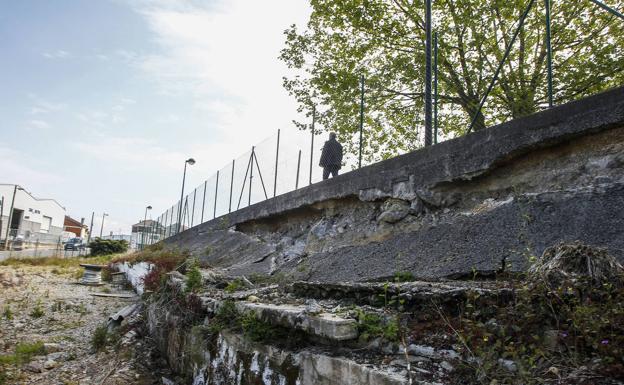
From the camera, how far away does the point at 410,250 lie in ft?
11.0

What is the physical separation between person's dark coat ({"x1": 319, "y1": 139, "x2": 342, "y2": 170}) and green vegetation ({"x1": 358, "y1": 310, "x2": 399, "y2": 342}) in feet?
15.2

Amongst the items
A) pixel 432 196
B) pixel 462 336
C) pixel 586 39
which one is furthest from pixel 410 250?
pixel 586 39

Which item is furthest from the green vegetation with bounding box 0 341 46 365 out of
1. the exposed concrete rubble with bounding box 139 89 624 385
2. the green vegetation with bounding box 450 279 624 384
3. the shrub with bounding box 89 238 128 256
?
the shrub with bounding box 89 238 128 256

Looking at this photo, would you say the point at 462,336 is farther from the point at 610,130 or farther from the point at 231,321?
the point at 231,321

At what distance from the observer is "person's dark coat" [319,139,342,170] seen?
687cm

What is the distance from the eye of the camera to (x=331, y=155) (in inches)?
276

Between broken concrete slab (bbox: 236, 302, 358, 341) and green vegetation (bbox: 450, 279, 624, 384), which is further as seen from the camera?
broken concrete slab (bbox: 236, 302, 358, 341)

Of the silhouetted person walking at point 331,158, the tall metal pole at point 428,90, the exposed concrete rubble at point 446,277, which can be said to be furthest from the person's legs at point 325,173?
the tall metal pole at point 428,90

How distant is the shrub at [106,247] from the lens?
28875 mm

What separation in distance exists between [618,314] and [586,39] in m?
9.90

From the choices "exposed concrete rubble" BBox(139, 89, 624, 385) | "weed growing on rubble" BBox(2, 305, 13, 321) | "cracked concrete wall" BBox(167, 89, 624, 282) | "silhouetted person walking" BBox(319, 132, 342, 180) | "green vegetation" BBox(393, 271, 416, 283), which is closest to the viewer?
"exposed concrete rubble" BBox(139, 89, 624, 385)

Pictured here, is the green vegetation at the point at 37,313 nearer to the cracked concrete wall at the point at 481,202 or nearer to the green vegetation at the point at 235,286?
the green vegetation at the point at 235,286

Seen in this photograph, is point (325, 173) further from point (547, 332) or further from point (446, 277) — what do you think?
point (547, 332)

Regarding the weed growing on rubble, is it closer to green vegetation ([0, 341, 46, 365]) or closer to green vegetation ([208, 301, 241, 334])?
green vegetation ([0, 341, 46, 365])
